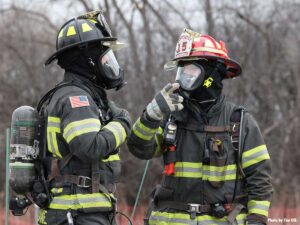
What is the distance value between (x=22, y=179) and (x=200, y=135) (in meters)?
1.23

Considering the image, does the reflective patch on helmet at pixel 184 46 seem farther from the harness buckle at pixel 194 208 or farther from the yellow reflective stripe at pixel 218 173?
the harness buckle at pixel 194 208

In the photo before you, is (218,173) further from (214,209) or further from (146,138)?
(146,138)

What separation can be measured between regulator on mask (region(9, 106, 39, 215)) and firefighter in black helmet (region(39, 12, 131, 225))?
106 millimetres

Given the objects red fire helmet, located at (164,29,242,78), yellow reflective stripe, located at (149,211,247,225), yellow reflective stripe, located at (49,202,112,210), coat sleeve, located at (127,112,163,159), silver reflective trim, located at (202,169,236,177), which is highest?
red fire helmet, located at (164,29,242,78)

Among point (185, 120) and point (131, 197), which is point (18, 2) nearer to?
point (131, 197)

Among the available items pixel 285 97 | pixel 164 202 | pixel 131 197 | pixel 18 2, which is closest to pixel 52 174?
pixel 164 202

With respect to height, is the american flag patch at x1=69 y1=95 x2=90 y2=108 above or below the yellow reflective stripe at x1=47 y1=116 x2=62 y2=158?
above

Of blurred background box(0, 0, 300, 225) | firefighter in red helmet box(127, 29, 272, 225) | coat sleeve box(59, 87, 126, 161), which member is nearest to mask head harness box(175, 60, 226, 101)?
firefighter in red helmet box(127, 29, 272, 225)

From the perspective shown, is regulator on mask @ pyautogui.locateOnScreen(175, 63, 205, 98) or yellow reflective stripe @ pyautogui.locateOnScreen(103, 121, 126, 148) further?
regulator on mask @ pyautogui.locateOnScreen(175, 63, 205, 98)

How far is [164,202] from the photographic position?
14.0 feet

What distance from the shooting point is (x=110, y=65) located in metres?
4.27

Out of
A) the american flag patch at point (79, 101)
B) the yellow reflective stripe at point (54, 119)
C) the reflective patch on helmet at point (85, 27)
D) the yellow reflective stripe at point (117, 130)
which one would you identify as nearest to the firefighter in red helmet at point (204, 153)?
the yellow reflective stripe at point (117, 130)

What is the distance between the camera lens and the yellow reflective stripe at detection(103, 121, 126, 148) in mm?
3932

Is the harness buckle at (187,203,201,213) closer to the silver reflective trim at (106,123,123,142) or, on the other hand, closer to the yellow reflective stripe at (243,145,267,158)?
the yellow reflective stripe at (243,145,267,158)
